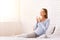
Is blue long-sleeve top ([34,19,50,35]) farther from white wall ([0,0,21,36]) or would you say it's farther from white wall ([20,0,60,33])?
white wall ([0,0,21,36])

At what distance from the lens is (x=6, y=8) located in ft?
13.8

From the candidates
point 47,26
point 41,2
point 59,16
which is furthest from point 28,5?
point 47,26

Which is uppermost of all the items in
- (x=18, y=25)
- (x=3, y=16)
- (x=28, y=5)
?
(x=28, y=5)

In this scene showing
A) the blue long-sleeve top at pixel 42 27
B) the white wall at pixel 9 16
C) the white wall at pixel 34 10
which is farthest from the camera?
the white wall at pixel 9 16

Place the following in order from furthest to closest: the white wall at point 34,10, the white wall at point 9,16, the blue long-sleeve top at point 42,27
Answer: the white wall at point 9,16 → the white wall at point 34,10 → the blue long-sleeve top at point 42,27

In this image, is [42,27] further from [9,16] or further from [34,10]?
[9,16]

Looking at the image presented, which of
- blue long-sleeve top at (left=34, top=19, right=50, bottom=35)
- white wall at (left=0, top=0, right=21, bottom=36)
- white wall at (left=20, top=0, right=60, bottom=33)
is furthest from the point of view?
white wall at (left=0, top=0, right=21, bottom=36)

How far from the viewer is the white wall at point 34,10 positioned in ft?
13.0

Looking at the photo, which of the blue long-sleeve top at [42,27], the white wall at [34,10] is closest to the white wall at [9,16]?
the white wall at [34,10]

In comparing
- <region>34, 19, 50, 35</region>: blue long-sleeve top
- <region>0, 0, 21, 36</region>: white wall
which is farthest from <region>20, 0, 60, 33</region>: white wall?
<region>34, 19, 50, 35</region>: blue long-sleeve top

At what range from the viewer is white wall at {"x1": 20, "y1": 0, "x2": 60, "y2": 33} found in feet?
13.0

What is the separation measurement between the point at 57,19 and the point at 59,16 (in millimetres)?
90

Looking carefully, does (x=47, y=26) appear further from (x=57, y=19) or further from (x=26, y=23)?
(x=26, y=23)

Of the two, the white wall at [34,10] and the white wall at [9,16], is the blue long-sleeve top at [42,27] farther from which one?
the white wall at [9,16]
